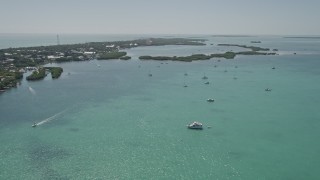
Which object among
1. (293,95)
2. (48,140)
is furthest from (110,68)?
(48,140)

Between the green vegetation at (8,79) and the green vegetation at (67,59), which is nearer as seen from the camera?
the green vegetation at (8,79)


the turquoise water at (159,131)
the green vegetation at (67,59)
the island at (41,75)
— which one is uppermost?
the green vegetation at (67,59)

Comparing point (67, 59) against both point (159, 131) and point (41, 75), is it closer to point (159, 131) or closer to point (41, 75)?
point (41, 75)

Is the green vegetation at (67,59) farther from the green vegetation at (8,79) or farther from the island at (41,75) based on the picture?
the green vegetation at (8,79)

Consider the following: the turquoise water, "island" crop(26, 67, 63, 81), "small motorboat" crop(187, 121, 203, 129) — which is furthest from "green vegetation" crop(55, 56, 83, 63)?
"small motorboat" crop(187, 121, 203, 129)

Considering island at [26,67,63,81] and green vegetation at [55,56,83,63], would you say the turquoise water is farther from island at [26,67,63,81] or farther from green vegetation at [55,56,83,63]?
green vegetation at [55,56,83,63]

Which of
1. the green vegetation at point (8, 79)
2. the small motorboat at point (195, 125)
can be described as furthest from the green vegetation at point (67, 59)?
the small motorboat at point (195, 125)

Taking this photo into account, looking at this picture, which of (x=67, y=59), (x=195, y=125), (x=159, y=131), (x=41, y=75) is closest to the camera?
(x=159, y=131)

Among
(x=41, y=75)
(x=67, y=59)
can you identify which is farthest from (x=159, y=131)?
(x=67, y=59)

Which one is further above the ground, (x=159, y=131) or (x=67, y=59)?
(x=67, y=59)

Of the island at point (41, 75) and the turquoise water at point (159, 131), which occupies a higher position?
the island at point (41, 75)
